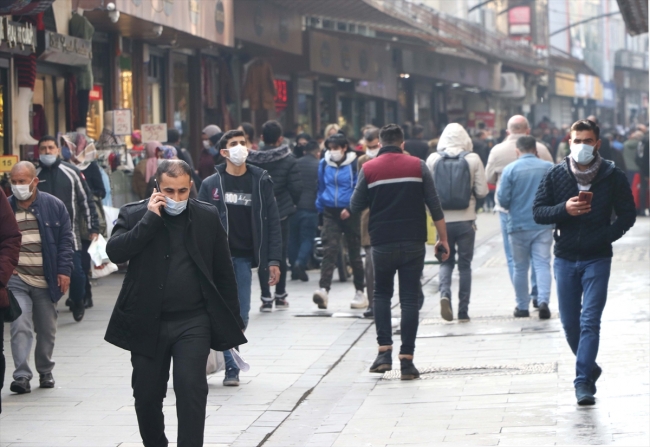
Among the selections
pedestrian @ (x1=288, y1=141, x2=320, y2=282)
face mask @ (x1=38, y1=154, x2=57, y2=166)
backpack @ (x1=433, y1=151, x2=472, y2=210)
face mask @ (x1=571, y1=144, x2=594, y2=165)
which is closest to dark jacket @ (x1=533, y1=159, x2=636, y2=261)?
face mask @ (x1=571, y1=144, x2=594, y2=165)

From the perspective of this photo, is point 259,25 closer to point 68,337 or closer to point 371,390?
point 68,337

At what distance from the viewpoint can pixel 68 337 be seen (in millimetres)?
11086

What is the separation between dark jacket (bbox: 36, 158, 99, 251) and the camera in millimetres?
10898

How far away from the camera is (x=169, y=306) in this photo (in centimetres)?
567

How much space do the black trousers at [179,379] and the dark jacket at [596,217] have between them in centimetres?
281

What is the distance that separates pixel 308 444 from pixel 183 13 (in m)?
11.2

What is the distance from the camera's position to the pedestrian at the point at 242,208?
9.05 metres

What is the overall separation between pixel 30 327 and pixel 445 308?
425 centimetres

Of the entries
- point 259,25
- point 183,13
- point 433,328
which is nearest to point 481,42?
point 259,25

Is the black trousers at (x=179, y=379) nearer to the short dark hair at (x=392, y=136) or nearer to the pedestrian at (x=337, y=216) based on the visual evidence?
the short dark hair at (x=392, y=136)

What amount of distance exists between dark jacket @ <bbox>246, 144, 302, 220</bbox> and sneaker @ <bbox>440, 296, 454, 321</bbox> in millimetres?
1854

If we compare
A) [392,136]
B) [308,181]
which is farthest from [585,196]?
[308,181]

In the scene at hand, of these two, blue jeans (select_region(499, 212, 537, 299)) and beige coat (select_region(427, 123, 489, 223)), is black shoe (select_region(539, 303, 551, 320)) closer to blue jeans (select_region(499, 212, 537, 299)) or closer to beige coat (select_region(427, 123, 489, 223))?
blue jeans (select_region(499, 212, 537, 299))

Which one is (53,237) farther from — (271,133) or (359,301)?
(359,301)
